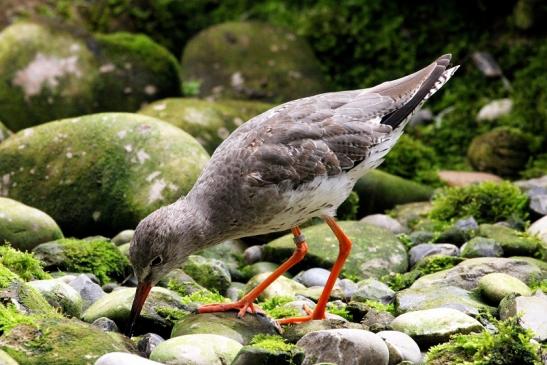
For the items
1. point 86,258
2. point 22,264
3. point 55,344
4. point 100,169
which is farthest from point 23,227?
point 55,344

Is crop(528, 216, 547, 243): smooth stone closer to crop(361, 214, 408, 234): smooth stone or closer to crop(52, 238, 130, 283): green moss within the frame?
crop(361, 214, 408, 234): smooth stone

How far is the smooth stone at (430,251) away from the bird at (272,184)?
164cm

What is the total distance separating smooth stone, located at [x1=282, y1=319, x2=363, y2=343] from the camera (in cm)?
719

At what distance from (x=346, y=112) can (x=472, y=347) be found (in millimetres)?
2715

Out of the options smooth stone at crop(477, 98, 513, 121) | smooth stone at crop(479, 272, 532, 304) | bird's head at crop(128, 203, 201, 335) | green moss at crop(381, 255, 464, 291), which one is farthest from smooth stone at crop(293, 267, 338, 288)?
smooth stone at crop(477, 98, 513, 121)

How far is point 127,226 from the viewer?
413 inches

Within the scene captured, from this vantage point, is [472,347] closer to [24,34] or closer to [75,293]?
[75,293]

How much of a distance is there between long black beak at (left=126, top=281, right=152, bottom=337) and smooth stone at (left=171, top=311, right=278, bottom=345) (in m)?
0.32

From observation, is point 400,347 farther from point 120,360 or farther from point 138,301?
point 120,360

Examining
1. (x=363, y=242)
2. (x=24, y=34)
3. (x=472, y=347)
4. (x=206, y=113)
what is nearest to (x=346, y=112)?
(x=363, y=242)

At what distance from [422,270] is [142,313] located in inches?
127

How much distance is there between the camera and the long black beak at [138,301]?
23.2 ft

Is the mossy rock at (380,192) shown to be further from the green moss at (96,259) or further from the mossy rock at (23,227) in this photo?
the mossy rock at (23,227)

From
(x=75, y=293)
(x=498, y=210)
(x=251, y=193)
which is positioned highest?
(x=251, y=193)
